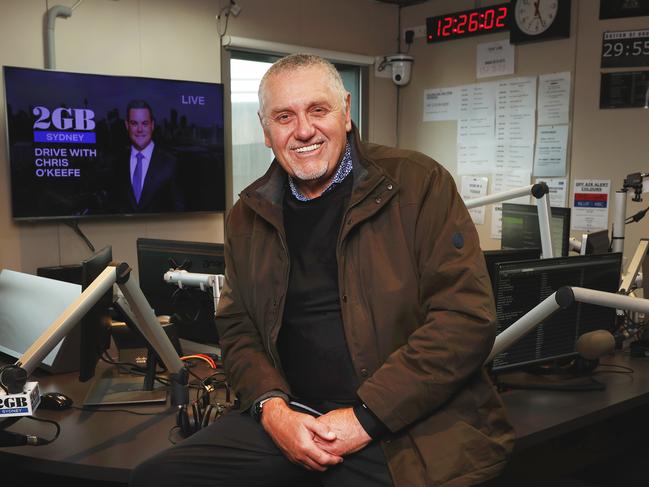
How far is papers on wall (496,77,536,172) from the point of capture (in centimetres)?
451

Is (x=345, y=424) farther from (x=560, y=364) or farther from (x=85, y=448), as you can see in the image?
(x=560, y=364)

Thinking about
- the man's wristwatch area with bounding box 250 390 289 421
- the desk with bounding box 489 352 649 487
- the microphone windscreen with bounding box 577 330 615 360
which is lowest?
the desk with bounding box 489 352 649 487

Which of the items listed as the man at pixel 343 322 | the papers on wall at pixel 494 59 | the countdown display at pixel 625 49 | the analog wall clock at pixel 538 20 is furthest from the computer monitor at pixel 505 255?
the papers on wall at pixel 494 59

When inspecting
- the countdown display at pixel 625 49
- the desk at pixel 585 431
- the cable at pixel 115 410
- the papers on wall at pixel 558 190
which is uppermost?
the countdown display at pixel 625 49

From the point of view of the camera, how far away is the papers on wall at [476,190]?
15.8 ft

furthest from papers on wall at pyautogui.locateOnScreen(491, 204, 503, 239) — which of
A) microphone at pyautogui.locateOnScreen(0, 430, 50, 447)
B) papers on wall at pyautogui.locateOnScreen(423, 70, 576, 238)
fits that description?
microphone at pyautogui.locateOnScreen(0, 430, 50, 447)

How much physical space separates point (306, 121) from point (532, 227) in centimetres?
157

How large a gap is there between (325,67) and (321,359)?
71cm

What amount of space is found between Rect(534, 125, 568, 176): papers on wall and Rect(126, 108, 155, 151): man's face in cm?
248

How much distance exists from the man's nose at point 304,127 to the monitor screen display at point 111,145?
231 cm

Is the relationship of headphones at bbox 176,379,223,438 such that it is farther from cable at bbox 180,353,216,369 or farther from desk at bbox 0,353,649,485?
cable at bbox 180,353,216,369

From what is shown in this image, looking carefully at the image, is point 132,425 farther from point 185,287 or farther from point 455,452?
point 455,452

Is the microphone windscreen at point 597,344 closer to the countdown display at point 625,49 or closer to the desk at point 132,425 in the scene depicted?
the desk at point 132,425

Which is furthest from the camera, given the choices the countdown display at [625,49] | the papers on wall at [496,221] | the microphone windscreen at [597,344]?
the papers on wall at [496,221]
